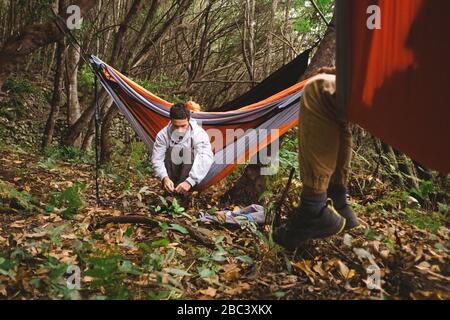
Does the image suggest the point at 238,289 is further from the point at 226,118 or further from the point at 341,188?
the point at 226,118

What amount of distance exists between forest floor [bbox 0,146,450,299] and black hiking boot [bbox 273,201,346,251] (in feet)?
0.56

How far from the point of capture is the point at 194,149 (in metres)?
2.32

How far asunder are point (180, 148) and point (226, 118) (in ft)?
1.29

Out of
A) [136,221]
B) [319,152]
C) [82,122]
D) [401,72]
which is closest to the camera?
[401,72]

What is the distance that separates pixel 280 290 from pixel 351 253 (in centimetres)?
42

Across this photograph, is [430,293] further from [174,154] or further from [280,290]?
[174,154]

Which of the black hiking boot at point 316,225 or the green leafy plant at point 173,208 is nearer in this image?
the black hiking boot at point 316,225

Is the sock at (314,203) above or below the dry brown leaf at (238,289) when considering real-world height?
above

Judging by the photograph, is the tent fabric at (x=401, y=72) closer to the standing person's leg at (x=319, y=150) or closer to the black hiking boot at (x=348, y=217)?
the standing person's leg at (x=319, y=150)

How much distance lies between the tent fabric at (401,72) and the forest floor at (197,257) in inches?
18.8

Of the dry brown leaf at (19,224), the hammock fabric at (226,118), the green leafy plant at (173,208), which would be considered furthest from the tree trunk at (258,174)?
the dry brown leaf at (19,224)

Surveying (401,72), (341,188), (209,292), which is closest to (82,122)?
(209,292)

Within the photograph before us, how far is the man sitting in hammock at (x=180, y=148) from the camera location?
2293mm

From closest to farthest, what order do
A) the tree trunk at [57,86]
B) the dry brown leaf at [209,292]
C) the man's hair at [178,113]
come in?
the dry brown leaf at [209,292], the man's hair at [178,113], the tree trunk at [57,86]
